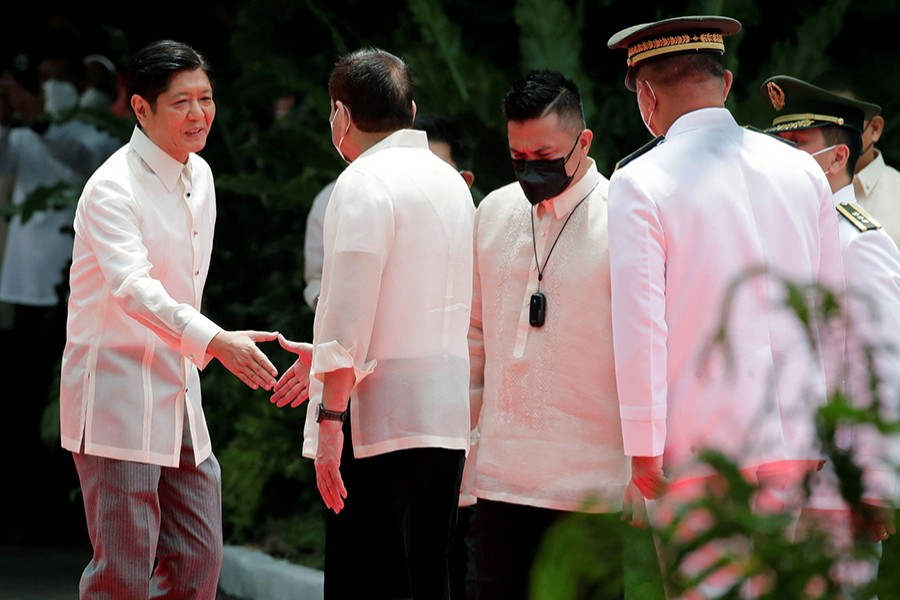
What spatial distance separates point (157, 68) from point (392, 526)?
5.31ft

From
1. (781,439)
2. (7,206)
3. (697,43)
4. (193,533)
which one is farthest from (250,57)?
(781,439)

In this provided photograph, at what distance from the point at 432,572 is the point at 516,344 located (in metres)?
0.73

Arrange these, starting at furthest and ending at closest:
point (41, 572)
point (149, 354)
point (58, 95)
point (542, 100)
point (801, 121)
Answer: point (58, 95), point (41, 572), point (801, 121), point (149, 354), point (542, 100)

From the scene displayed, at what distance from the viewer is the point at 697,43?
3672 millimetres

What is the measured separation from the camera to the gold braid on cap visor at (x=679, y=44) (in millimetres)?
3672

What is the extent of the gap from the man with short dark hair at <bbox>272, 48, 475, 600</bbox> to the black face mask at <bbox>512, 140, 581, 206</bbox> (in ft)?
0.74

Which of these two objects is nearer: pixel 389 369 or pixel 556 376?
pixel 556 376

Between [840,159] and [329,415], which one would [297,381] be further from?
[840,159]

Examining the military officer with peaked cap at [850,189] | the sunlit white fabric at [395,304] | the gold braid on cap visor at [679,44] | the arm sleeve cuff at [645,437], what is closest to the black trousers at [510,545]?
the sunlit white fabric at [395,304]

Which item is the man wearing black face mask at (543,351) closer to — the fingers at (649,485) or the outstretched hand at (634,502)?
the outstretched hand at (634,502)

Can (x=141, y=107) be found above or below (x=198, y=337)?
above

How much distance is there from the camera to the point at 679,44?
3.67 metres

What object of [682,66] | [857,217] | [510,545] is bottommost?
[510,545]

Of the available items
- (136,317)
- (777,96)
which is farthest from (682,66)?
(136,317)
